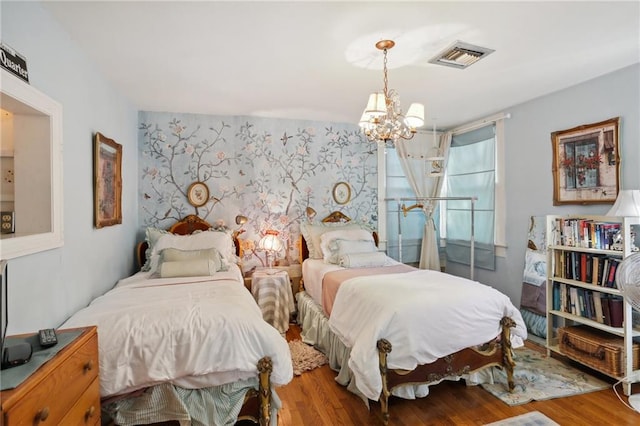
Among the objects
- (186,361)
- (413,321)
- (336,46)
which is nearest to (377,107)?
(336,46)

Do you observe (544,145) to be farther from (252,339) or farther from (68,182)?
(68,182)

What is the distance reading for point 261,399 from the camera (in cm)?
186

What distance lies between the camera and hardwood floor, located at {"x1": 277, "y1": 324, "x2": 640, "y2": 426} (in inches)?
Result: 82.8

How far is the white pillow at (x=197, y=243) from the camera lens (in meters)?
3.21

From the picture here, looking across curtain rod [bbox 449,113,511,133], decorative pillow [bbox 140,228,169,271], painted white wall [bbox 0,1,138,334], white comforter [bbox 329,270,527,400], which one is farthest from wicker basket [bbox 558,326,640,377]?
decorative pillow [bbox 140,228,169,271]

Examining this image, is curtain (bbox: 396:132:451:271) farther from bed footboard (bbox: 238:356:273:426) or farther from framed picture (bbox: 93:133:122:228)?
framed picture (bbox: 93:133:122:228)

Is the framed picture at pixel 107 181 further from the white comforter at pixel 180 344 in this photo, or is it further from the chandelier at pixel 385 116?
the chandelier at pixel 385 116

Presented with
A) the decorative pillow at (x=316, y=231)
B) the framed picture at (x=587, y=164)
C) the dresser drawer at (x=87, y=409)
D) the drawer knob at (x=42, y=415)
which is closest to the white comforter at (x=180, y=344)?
the dresser drawer at (x=87, y=409)

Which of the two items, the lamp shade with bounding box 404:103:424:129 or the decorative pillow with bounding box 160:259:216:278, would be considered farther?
the decorative pillow with bounding box 160:259:216:278

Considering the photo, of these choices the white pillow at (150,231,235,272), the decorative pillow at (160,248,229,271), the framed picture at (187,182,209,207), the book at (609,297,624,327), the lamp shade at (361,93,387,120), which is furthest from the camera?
the framed picture at (187,182,209,207)

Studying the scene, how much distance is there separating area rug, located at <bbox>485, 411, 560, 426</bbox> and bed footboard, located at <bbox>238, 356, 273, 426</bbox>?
1.40m

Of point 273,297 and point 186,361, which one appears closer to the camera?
point 186,361

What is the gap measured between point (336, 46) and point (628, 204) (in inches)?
96.6

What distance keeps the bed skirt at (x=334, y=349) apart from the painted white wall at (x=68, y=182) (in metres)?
1.87
